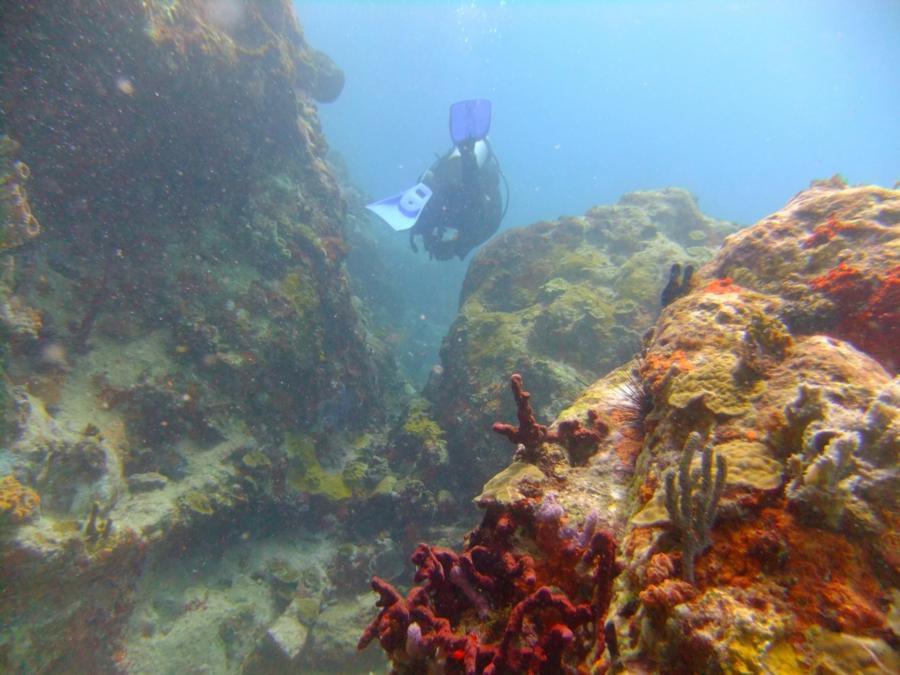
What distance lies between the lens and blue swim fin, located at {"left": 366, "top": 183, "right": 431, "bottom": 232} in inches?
387

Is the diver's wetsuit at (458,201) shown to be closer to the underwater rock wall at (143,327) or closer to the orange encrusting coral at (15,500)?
the underwater rock wall at (143,327)

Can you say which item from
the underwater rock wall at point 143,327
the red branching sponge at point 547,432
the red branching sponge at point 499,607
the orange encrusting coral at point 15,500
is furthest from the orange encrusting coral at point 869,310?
the orange encrusting coral at point 15,500

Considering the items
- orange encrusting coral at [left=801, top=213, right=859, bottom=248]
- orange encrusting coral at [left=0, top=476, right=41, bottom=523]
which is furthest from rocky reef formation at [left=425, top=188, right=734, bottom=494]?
orange encrusting coral at [left=0, top=476, right=41, bottom=523]

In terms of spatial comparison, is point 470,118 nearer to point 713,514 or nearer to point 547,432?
point 547,432

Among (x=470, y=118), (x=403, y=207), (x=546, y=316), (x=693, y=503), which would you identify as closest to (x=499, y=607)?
(x=693, y=503)

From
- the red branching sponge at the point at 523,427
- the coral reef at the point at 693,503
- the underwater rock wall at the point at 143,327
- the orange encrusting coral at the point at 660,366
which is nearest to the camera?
the coral reef at the point at 693,503

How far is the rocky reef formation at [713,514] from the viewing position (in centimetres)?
148

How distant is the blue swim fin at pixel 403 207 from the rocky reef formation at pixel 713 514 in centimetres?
740

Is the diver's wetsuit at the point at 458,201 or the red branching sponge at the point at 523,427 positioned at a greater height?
the diver's wetsuit at the point at 458,201

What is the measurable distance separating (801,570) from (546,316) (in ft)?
21.1

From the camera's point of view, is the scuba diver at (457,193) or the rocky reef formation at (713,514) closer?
the rocky reef formation at (713,514)

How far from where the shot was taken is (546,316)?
7.89m

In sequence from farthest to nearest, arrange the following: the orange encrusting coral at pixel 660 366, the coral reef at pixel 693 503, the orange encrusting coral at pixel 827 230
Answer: the orange encrusting coral at pixel 827 230
the orange encrusting coral at pixel 660 366
the coral reef at pixel 693 503

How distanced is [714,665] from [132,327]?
749 centimetres
